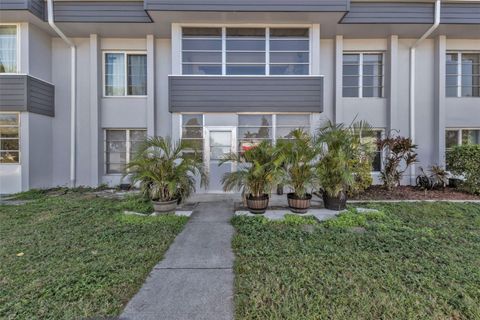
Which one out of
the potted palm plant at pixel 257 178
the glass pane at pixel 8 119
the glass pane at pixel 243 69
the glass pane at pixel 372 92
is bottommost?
the potted palm plant at pixel 257 178

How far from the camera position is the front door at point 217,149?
8.12m

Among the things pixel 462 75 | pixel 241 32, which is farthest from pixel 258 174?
pixel 462 75

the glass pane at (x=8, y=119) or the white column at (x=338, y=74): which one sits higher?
the white column at (x=338, y=74)

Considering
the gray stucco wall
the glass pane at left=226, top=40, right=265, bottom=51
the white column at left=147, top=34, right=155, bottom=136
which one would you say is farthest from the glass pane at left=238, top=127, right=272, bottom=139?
the white column at left=147, top=34, right=155, bottom=136

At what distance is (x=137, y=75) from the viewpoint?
9547mm

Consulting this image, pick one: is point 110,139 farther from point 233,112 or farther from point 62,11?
point 233,112

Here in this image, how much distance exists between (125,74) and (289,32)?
6036 mm

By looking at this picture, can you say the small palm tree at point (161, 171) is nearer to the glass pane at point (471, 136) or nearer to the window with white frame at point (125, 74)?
the window with white frame at point (125, 74)

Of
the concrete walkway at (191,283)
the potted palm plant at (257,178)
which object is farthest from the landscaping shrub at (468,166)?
the concrete walkway at (191,283)

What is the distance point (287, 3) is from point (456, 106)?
24.3 feet

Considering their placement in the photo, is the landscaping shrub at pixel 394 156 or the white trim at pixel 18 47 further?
the white trim at pixel 18 47

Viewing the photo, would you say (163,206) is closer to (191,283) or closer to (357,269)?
(191,283)

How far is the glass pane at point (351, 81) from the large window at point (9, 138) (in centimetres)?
1124

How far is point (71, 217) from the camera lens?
18.4 feet
